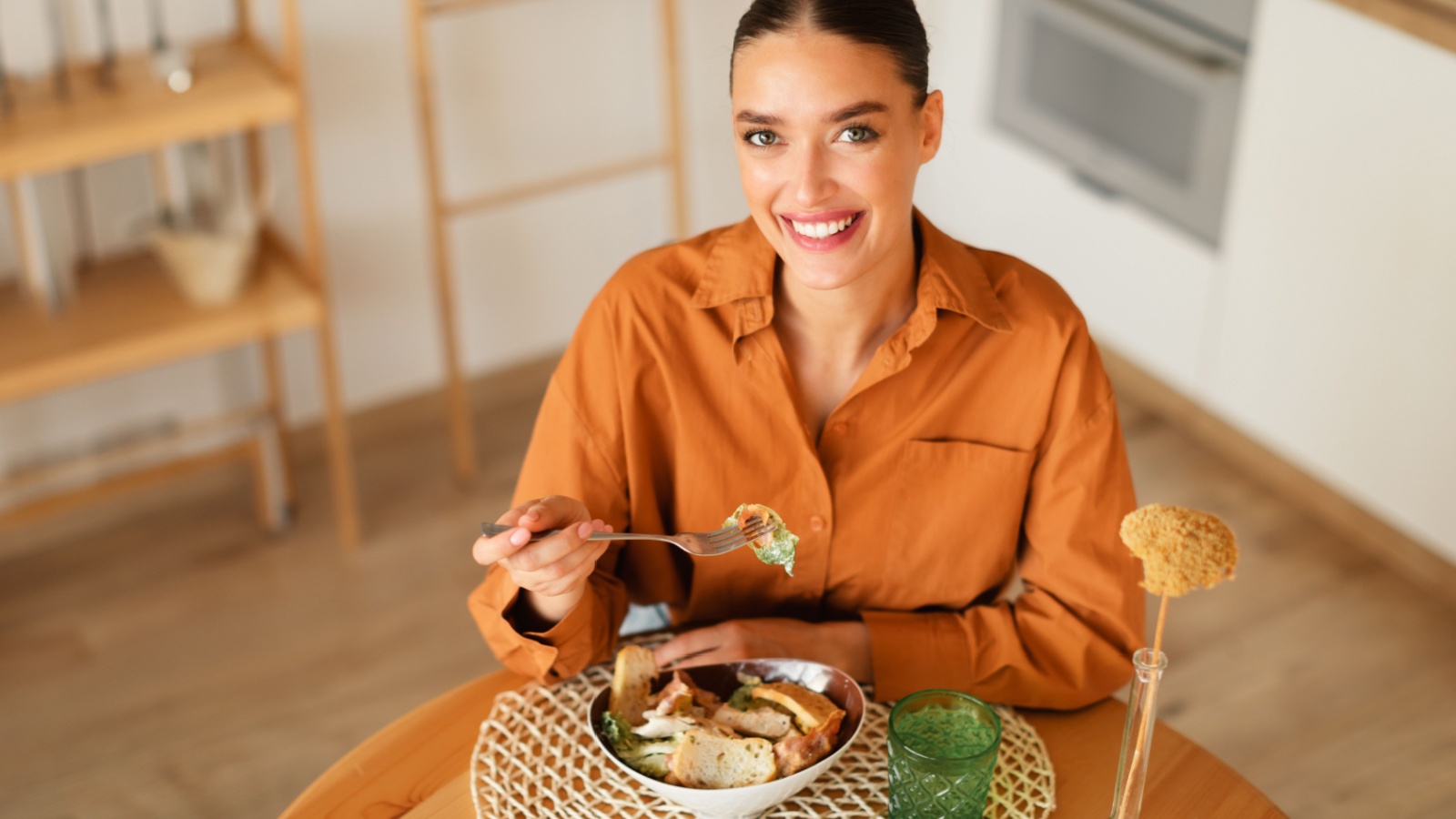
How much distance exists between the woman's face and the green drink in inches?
17.1

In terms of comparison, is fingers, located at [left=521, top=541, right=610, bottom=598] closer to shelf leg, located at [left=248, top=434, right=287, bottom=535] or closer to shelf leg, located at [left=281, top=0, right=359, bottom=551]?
shelf leg, located at [left=281, top=0, right=359, bottom=551]

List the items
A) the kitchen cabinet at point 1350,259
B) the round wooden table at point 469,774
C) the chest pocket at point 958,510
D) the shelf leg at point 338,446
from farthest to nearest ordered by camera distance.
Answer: the shelf leg at point 338,446
the kitchen cabinet at point 1350,259
the chest pocket at point 958,510
the round wooden table at point 469,774

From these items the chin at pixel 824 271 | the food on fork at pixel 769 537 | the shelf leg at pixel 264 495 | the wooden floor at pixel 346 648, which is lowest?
the wooden floor at pixel 346 648

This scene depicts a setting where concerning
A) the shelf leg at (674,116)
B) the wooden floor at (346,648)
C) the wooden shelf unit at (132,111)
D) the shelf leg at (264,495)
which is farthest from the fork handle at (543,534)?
the shelf leg at (674,116)

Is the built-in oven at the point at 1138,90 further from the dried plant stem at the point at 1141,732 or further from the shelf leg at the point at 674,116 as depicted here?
the dried plant stem at the point at 1141,732

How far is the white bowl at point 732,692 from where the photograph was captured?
1259mm

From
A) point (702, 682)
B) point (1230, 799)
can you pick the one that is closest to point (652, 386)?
point (702, 682)

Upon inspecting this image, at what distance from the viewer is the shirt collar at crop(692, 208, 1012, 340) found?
154cm

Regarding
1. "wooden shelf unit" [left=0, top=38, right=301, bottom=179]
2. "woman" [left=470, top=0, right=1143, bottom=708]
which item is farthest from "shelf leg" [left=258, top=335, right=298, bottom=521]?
"woman" [left=470, top=0, right=1143, bottom=708]

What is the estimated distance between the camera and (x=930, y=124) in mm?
1535

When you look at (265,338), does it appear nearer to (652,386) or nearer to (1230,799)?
(652,386)

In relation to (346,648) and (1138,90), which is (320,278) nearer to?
(346,648)

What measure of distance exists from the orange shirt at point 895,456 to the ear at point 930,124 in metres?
0.10

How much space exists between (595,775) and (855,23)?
29.2 inches
